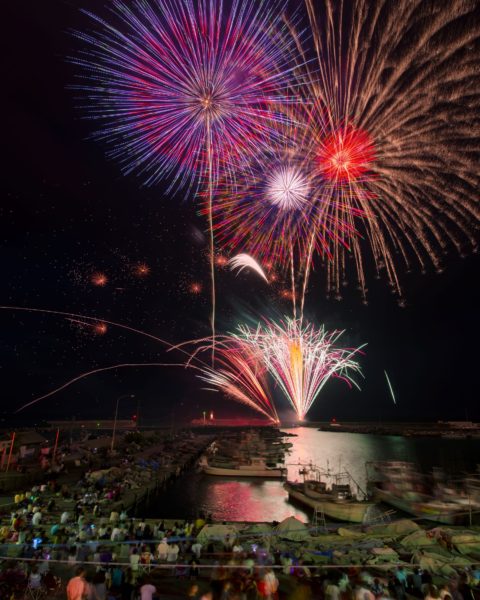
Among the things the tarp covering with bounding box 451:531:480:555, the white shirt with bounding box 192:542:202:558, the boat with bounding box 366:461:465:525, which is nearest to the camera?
the white shirt with bounding box 192:542:202:558

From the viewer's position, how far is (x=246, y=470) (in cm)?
5247

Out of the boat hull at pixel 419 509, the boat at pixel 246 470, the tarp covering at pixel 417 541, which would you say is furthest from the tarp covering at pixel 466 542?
the boat at pixel 246 470

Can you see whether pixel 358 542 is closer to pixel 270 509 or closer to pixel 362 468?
pixel 270 509

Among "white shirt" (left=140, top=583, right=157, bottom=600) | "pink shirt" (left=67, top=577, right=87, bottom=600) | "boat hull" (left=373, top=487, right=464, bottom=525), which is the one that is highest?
"pink shirt" (left=67, top=577, right=87, bottom=600)

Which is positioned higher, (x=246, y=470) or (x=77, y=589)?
(x=77, y=589)

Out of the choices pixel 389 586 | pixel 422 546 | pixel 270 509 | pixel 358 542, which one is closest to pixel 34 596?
pixel 389 586

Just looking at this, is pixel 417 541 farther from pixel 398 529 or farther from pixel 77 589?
pixel 77 589

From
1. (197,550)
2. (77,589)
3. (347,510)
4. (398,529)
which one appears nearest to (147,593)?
(77,589)

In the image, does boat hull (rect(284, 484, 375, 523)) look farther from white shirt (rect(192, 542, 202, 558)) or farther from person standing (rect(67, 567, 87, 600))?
person standing (rect(67, 567, 87, 600))

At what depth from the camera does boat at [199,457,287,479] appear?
5200cm

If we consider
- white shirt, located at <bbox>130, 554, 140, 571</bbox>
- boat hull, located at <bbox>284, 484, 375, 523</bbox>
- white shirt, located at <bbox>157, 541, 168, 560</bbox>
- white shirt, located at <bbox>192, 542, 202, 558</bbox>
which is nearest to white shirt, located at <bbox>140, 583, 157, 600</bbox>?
white shirt, located at <bbox>130, 554, 140, 571</bbox>

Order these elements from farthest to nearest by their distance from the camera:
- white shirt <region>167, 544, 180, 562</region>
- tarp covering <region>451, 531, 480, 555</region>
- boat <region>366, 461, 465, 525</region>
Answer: boat <region>366, 461, 465, 525</region> → tarp covering <region>451, 531, 480, 555</region> → white shirt <region>167, 544, 180, 562</region>

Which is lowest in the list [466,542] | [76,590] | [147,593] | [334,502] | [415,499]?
[415,499]

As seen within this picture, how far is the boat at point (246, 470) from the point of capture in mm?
52000
